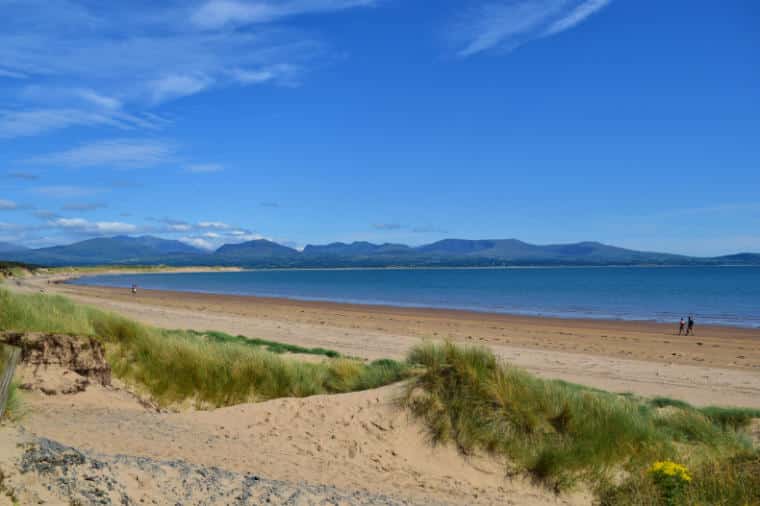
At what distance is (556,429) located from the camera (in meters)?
7.68

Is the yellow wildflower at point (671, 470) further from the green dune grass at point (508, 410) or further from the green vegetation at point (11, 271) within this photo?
the green vegetation at point (11, 271)

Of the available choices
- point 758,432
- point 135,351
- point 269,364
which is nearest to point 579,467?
point 758,432

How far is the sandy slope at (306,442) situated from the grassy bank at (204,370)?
118cm

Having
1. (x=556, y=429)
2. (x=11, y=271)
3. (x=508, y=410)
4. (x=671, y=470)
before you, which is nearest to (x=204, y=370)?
(x=508, y=410)

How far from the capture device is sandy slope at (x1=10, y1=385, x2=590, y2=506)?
21.3ft

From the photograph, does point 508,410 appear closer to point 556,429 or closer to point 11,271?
point 556,429

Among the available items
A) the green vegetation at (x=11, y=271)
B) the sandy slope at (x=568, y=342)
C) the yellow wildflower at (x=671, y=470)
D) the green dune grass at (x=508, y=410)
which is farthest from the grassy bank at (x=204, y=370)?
the green vegetation at (x=11, y=271)

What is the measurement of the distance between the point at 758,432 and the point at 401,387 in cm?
550

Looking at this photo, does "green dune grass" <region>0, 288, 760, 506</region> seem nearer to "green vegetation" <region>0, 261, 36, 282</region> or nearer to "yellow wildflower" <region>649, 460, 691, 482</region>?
"yellow wildflower" <region>649, 460, 691, 482</region>

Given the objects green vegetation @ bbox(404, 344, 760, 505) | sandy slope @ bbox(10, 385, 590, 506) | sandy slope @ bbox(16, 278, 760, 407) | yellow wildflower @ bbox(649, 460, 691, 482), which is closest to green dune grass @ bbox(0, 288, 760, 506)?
green vegetation @ bbox(404, 344, 760, 505)

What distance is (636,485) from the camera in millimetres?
6133

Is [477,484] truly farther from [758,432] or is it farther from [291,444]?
[758,432]

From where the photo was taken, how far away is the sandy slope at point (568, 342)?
1602 cm

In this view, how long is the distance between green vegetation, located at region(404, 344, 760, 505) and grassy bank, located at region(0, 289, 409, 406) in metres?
1.01
